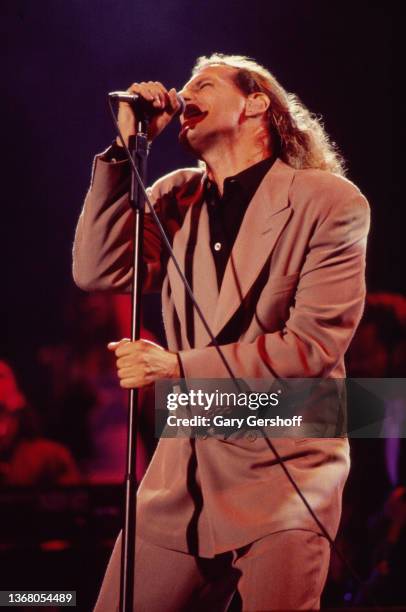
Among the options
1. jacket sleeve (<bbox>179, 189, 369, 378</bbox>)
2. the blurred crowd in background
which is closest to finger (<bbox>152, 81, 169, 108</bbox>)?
jacket sleeve (<bbox>179, 189, 369, 378</bbox>)

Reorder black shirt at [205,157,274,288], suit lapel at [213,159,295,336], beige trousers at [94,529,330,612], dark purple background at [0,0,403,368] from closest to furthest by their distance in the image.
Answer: beige trousers at [94,529,330,612]
suit lapel at [213,159,295,336]
black shirt at [205,157,274,288]
dark purple background at [0,0,403,368]

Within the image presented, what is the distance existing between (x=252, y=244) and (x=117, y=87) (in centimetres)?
203

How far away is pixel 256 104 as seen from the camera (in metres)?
2.36

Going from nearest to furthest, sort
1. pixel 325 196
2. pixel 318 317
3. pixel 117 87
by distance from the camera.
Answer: pixel 318 317, pixel 325 196, pixel 117 87

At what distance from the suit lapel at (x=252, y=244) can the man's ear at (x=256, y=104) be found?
1.08 feet

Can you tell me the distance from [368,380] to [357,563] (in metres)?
0.93

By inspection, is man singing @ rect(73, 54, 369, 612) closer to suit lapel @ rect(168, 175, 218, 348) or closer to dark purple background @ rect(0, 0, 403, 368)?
suit lapel @ rect(168, 175, 218, 348)

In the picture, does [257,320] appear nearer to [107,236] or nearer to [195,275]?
[195,275]

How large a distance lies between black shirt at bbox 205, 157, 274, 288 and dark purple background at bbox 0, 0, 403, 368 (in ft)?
5.75

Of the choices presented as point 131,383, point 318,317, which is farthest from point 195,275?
point 131,383

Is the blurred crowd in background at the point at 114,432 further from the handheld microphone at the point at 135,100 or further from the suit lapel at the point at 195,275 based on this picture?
the handheld microphone at the point at 135,100

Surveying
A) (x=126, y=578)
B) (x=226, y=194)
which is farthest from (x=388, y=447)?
(x=126, y=578)

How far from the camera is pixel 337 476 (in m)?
2.00

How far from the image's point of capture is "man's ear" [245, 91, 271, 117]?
7.68 feet
